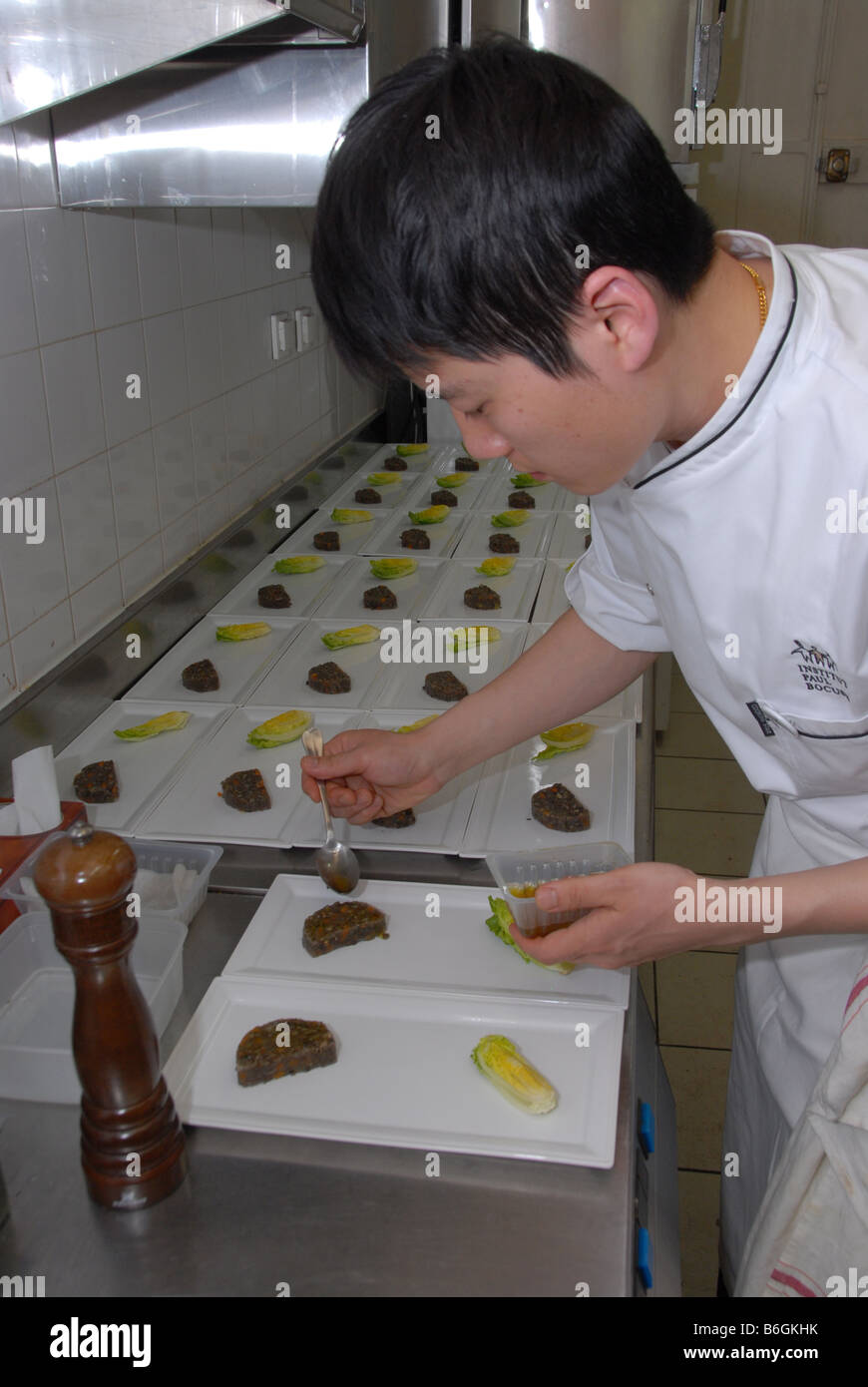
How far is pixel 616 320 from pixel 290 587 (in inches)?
60.5

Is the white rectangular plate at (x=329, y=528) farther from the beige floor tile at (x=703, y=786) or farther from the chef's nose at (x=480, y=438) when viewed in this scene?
the chef's nose at (x=480, y=438)

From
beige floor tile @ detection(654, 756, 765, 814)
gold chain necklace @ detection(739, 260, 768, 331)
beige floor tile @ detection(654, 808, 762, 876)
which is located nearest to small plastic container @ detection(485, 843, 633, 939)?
gold chain necklace @ detection(739, 260, 768, 331)

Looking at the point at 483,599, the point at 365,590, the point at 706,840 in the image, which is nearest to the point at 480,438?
the point at 483,599

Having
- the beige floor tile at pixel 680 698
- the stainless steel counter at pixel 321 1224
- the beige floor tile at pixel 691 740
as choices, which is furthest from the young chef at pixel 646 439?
the beige floor tile at pixel 680 698

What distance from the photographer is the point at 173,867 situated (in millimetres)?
1224

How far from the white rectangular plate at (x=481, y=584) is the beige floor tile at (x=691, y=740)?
1361 millimetres

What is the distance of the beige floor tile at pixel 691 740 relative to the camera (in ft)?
11.5

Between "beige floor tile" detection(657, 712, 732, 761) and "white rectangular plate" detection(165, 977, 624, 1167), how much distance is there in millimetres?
2530

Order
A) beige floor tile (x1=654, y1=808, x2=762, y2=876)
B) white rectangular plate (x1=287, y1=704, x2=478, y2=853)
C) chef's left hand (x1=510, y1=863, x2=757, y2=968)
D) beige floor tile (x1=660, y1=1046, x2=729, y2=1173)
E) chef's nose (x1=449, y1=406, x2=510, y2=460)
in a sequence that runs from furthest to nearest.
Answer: beige floor tile (x1=654, y1=808, x2=762, y2=876) → beige floor tile (x1=660, y1=1046, x2=729, y2=1173) → white rectangular plate (x1=287, y1=704, x2=478, y2=853) → chef's left hand (x1=510, y1=863, x2=757, y2=968) → chef's nose (x1=449, y1=406, x2=510, y2=460)

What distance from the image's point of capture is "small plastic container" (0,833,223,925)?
1090 mm

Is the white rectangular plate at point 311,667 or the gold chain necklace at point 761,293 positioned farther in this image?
the white rectangular plate at point 311,667

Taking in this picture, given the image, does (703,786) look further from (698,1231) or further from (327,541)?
(698,1231)

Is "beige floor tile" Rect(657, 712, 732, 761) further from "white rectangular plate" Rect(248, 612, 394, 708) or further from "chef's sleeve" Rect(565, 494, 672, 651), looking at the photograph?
"chef's sleeve" Rect(565, 494, 672, 651)
